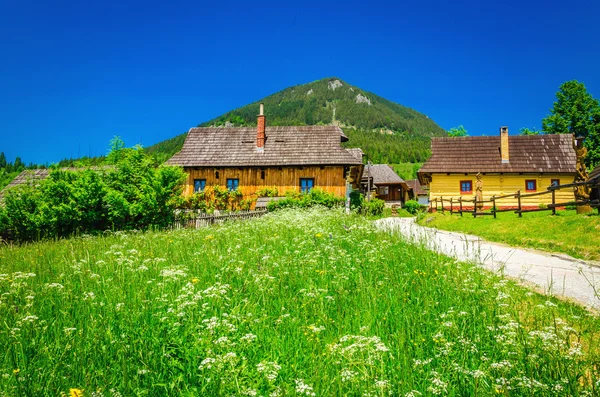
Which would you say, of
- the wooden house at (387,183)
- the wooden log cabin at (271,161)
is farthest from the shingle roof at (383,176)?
the wooden log cabin at (271,161)

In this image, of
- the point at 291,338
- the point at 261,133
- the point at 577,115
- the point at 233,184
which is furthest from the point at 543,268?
the point at 577,115

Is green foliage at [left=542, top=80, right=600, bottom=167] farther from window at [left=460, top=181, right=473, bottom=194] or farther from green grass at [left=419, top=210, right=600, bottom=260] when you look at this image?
green grass at [left=419, top=210, right=600, bottom=260]

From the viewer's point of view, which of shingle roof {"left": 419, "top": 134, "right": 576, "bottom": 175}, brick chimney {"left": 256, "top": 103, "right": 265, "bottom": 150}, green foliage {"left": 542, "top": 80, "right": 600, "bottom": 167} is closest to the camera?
brick chimney {"left": 256, "top": 103, "right": 265, "bottom": 150}

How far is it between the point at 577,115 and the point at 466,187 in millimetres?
18261

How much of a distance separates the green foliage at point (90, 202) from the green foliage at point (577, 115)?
43.8 metres

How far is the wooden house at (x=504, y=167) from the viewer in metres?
32.2

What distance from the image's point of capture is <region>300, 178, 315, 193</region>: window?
27556mm

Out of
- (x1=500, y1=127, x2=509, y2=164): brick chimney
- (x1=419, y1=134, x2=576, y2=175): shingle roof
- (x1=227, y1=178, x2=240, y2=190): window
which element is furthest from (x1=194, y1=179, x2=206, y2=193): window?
(x1=500, y1=127, x2=509, y2=164): brick chimney

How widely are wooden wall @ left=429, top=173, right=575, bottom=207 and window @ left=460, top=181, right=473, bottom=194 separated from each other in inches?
10.9

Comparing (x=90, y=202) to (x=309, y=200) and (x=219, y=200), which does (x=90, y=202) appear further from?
(x=309, y=200)

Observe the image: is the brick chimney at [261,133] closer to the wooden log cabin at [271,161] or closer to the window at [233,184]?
the wooden log cabin at [271,161]

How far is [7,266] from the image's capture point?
6.89 metres

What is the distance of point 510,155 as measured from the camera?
33312mm

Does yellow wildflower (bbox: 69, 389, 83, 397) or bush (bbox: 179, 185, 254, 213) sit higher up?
bush (bbox: 179, 185, 254, 213)
